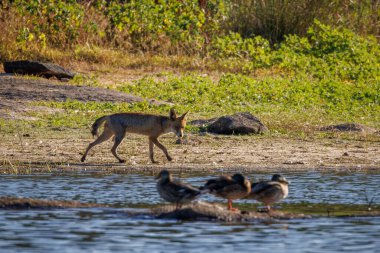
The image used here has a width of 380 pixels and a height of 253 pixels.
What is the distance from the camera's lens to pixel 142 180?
1291 centimetres

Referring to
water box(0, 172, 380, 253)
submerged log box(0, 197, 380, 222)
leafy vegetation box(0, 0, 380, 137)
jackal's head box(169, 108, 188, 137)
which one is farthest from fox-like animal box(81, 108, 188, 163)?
submerged log box(0, 197, 380, 222)

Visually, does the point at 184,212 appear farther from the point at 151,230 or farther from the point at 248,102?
the point at 248,102

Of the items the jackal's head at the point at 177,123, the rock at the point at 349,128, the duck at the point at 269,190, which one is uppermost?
the jackal's head at the point at 177,123

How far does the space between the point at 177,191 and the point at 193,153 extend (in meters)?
5.16

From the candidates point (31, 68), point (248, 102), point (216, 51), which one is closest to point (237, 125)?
point (248, 102)

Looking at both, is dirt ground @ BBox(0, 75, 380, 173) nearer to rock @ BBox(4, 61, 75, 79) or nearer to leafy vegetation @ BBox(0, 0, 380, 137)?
leafy vegetation @ BBox(0, 0, 380, 137)

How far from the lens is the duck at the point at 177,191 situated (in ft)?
32.5

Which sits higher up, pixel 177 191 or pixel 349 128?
pixel 177 191

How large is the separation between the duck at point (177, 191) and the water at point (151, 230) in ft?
0.87

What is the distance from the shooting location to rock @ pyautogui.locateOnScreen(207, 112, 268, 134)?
16469 millimetres

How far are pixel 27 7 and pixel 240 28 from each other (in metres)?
6.46

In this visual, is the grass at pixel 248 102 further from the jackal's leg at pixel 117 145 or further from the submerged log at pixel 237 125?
the jackal's leg at pixel 117 145

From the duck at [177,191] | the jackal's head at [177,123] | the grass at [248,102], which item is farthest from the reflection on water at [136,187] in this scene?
the grass at [248,102]

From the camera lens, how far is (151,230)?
9578mm
